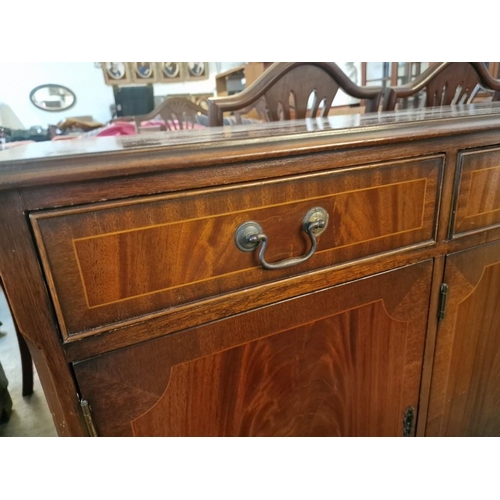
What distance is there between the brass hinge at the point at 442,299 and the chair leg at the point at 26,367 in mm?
1192

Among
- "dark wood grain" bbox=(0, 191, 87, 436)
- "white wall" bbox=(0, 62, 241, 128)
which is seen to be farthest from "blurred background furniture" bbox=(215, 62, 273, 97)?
"dark wood grain" bbox=(0, 191, 87, 436)

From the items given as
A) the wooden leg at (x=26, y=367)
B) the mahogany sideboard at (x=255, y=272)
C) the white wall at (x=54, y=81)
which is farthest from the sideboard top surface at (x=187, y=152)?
the white wall at (x=54, y=81)

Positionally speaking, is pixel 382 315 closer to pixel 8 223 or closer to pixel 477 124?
pixel 477 124

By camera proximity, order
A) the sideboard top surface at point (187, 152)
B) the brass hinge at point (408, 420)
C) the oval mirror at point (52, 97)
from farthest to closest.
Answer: the oval mirror at point (52, 97) → the brass hinge at point (408, 420) → the sideboard top surface at point (187, 152)

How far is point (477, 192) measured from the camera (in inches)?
21.8

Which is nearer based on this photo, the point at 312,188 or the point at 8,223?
the point at 8,223

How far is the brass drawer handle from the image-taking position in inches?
16.4

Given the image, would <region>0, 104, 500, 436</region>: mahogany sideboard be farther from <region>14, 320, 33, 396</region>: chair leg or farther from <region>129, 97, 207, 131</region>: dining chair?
<region>129, 97, 207, 131</region>: dining chair

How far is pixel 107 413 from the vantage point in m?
0.42

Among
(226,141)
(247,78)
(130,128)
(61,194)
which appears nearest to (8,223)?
(61,194)

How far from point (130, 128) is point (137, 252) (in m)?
1.85

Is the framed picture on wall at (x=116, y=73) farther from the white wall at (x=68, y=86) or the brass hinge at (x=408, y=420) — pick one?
the brass hinge at (x=408, y=420)

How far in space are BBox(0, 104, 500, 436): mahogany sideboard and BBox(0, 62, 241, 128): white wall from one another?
3996mm

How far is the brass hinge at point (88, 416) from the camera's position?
39 centimetres
